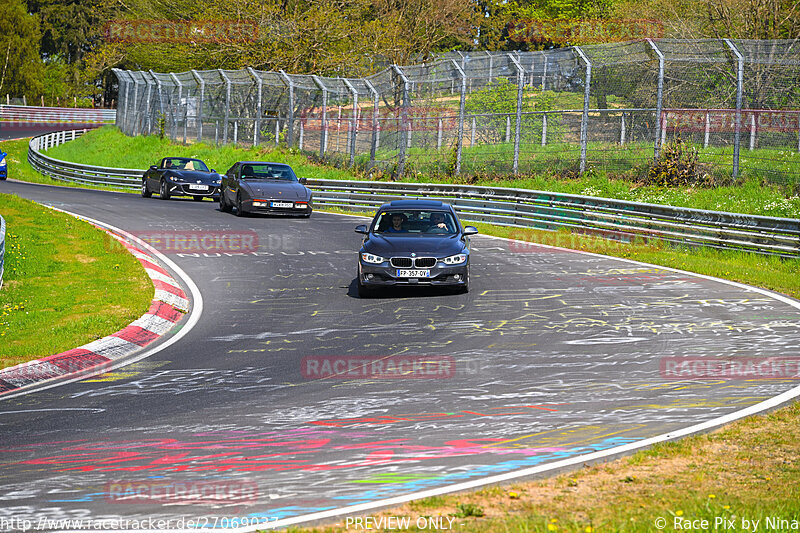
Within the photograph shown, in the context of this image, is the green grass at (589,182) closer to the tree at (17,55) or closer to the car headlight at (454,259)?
the car headlight at (454,259)

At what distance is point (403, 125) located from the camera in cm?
2945

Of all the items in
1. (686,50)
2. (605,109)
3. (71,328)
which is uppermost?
(686,50)

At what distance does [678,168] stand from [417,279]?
1171 cm

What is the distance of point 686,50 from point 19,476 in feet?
65.6

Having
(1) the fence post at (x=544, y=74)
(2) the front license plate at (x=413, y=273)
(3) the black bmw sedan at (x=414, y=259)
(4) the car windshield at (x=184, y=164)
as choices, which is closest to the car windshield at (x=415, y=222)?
(3) the black bmw sedan at (x=414, y=259)

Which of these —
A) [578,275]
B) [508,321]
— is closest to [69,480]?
[508,321]

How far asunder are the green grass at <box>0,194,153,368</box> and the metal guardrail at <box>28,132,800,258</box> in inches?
368

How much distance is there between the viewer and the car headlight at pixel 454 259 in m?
13.4

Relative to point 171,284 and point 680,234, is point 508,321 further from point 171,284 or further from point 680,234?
point 680,234

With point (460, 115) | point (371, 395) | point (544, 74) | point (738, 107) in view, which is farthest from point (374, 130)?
point (371, 395)

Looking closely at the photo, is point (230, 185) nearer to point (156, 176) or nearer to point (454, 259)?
point (156, 176)

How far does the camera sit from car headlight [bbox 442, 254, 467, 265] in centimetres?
1344

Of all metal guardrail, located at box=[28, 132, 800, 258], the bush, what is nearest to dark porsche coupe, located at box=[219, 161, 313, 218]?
metal guardrail, located at box=[28, 132, 800, 258]

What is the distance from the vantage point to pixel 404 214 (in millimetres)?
14781
